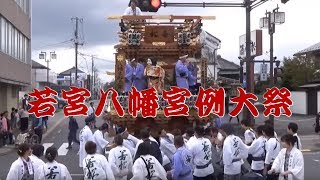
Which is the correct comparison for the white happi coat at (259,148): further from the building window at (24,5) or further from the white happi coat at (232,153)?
the building window at (24,5)

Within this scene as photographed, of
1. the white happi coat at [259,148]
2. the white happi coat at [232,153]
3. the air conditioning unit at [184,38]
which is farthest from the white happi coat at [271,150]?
the air conditioning unit at [184,38]

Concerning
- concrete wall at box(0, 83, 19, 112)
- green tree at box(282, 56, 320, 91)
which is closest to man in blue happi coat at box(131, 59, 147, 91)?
concrete wall at box(0, 83, 19, 112)

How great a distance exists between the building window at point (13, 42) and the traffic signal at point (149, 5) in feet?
46.4

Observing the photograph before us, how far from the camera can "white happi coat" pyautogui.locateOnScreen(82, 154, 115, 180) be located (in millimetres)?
8172

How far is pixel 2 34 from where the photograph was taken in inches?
1062

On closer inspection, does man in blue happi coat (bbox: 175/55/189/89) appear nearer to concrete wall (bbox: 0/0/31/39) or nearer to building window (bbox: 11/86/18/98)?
concrete wall (bbox: 0/0/31/39)

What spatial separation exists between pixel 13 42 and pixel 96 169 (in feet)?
80.6

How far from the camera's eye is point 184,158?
9.37 meters

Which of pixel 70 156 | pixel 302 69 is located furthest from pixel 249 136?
pixel 302 69

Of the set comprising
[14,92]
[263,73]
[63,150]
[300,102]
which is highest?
[263,73]

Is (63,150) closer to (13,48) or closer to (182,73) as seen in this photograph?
(182,73)

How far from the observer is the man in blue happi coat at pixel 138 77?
15555 millimetres

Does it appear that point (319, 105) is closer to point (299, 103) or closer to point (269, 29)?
point (299, 103)

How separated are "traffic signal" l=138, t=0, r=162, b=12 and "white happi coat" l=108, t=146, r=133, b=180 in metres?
6.01
